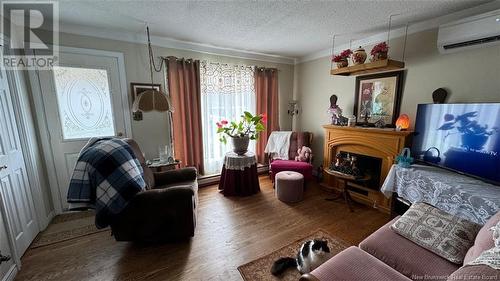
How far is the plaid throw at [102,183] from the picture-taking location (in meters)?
1.63

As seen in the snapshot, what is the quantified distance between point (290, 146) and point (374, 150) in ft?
4.42

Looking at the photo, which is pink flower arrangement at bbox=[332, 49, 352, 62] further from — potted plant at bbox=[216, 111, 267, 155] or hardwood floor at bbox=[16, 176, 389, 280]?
hardwood floor at bbox=[16, 176, 389, 280]

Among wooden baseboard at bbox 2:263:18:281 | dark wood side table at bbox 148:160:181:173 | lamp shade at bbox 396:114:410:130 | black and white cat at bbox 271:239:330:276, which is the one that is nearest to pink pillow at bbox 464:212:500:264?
black and white cat at bbox 271:239:330:276

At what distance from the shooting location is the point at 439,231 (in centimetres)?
138

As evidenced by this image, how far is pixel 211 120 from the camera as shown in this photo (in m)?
3.59

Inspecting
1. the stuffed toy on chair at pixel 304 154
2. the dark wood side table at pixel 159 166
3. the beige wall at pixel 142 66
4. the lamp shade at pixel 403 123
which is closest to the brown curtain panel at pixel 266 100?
the beige wall at pixel 142 66

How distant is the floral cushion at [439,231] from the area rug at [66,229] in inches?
118

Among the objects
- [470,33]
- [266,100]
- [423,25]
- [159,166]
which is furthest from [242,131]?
[470,33]

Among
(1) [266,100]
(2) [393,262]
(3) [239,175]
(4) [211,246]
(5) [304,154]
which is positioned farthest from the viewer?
(1) [266,100]

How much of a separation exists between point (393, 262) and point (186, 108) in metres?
3.04

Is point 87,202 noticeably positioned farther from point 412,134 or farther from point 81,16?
point 412,134

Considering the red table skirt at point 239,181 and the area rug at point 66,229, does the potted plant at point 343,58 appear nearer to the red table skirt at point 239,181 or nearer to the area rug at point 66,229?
the red table skirt at point 239,181

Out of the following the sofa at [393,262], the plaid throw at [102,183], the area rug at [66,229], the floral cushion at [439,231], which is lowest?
the area rug at [66,229]

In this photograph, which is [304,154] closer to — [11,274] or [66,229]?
[66,229]
